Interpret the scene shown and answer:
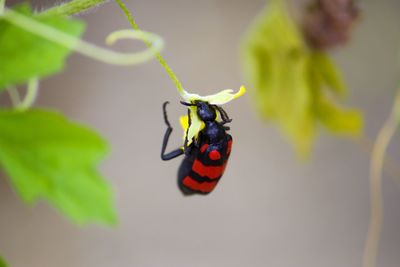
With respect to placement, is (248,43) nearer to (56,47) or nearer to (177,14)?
(56,47)

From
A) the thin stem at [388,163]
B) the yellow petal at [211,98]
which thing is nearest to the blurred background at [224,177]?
the thin stem at [388,163]

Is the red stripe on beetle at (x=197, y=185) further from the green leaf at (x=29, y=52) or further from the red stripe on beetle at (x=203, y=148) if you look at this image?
the green leaf at (x=29, y=52)

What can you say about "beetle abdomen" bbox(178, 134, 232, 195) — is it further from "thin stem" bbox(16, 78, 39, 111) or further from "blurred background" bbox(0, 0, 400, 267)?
"blurred background" bbox(0, 0, 400, 267)

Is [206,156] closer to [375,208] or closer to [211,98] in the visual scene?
[211,98]

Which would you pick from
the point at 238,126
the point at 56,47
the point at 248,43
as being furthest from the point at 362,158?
the point at 56,47

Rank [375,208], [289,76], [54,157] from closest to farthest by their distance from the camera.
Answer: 1. [54,157]
2. [289,76]
3. [375,208]

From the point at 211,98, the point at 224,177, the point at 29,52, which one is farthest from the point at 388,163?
the point at 29,52
